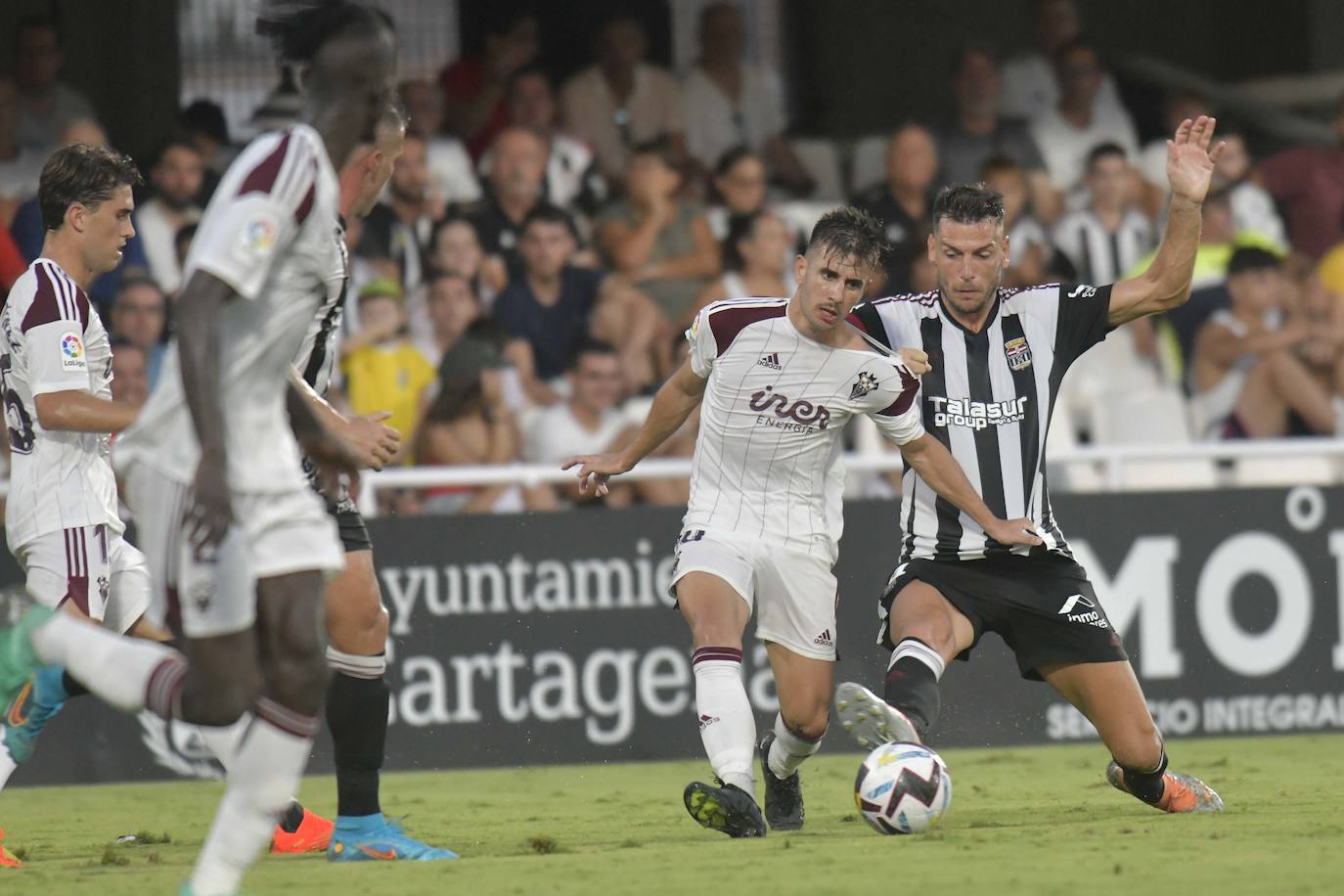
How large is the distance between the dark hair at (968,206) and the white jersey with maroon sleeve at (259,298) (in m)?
2.60

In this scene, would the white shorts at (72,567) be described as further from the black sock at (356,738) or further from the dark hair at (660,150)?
the dark hair at (660,150)

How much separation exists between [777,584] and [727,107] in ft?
21.5

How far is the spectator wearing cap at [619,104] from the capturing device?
12461 millimetres

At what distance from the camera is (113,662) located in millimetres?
5086

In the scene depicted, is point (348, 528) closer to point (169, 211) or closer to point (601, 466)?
point (601, 466)

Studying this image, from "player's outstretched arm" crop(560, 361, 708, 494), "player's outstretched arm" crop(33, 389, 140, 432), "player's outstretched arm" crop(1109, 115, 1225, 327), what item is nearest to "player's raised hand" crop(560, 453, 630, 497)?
"player's outstretched arm" crop(560, 361, 708, 494)

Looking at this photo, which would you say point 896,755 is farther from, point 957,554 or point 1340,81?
point 1340,81

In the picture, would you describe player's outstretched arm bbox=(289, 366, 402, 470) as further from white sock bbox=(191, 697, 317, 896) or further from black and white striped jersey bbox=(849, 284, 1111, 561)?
black and white striped jersey bbox=(849, 284, 1111, 561)

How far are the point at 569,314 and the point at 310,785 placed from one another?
314 centimetres

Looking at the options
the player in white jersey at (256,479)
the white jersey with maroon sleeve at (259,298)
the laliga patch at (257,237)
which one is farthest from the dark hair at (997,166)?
the laliga patch at (257,237)

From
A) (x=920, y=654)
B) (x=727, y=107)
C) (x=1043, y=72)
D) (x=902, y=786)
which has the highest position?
(x=1043, y=72)

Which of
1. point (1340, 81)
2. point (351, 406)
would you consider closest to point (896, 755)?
point (351, 406)

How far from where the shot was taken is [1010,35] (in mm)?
15500

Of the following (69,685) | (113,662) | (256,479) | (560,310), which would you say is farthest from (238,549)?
(560,310)
